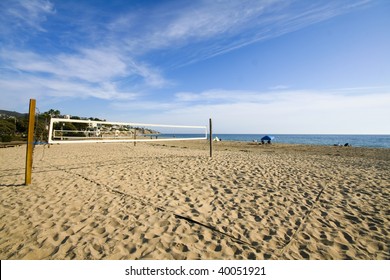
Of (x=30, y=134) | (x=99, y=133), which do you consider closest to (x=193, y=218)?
(x=30, y=134)

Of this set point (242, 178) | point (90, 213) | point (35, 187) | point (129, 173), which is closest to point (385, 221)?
point (242, 178)

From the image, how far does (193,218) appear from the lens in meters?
3.16

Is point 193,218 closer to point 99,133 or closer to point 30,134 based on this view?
point 30,134

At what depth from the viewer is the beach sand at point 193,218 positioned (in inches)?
93.0

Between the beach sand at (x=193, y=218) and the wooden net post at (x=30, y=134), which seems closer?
the beach sand at (x=193, y=218)

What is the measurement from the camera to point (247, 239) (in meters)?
2.59

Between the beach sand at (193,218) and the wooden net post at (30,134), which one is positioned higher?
the wooden net post at (30,134)

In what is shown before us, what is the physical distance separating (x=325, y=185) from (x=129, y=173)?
5.65m

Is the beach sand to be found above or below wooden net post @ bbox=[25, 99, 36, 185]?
below

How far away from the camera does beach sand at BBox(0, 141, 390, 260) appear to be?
2363mm

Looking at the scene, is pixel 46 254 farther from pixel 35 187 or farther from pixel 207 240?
pixel 35 187
